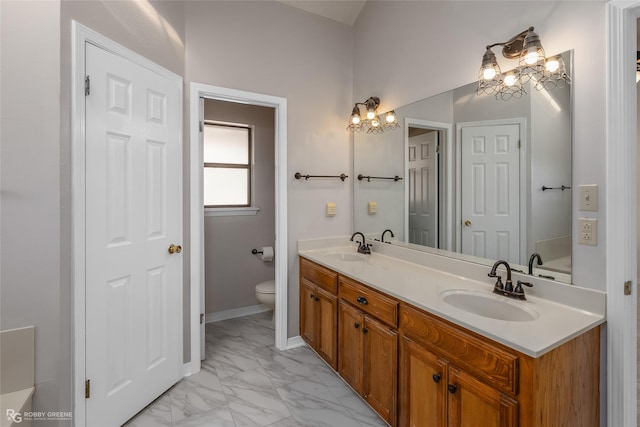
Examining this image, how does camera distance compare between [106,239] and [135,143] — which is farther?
[135,143]

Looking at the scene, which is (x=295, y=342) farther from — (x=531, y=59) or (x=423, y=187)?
(x=531, y=59)

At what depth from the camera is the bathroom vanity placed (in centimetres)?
106

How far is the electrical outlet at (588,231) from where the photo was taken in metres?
1.29

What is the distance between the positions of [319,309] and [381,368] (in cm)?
75

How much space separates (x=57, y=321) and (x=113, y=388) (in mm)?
560

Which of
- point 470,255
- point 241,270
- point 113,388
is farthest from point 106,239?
point 470,255

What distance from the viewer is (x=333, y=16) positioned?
278cm

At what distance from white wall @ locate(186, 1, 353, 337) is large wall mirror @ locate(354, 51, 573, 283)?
442 millimetres

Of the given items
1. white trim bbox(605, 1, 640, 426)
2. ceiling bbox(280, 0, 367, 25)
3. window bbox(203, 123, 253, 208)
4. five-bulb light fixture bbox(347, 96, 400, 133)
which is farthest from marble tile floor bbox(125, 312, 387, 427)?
ceiling bbox(280, 0, 367, 25)

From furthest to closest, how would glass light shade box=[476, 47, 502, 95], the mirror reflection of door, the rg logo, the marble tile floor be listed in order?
the mirror reflection of door
the marble tile floor
glass light shade box=[476, 47, 502, 95]
the rg logo

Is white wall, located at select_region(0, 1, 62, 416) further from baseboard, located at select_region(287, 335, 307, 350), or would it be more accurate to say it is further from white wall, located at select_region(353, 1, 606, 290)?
white wall, located at select_region(353, 1, 606, 290)

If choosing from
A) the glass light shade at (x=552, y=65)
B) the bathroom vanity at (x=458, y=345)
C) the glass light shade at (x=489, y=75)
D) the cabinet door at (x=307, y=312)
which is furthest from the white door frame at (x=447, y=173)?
the cabinet door at (x=307, y=312)

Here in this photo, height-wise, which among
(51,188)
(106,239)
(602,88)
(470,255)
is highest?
(602,88)

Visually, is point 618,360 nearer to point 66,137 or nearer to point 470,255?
point 470,255
